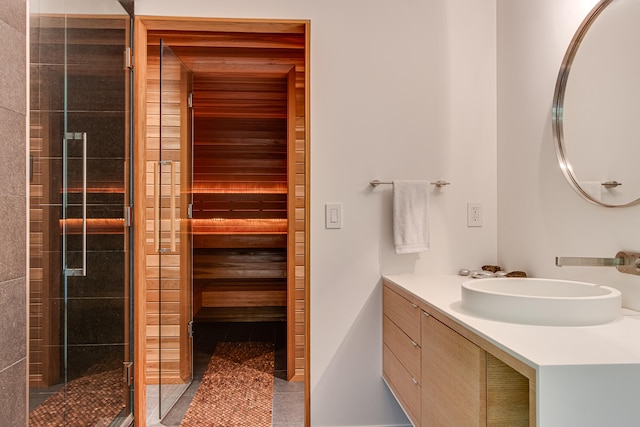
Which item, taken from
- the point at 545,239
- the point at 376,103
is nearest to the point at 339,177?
the point at 376,103

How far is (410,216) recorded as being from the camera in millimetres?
2188

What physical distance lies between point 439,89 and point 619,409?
171cm

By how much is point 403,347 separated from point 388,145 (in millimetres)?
983

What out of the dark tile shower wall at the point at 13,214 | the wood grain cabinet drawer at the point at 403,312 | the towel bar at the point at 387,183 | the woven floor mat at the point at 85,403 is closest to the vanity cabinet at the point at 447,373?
the wood grain cabinet drawer at the point at 403,312

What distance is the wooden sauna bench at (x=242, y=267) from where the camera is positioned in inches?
193

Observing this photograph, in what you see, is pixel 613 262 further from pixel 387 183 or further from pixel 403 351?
pixel 387 183

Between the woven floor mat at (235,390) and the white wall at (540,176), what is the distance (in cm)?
164

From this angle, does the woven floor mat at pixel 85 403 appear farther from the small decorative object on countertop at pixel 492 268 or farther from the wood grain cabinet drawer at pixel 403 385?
the small decorative object on countertop at pixel 492 268

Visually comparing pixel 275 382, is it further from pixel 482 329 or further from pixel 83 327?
pixel 482 329

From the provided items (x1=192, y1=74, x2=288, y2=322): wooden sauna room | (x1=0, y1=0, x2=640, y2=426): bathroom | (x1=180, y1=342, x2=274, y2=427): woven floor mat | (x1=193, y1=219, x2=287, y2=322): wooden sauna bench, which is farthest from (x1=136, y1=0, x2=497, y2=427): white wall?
(x1=193, y1=219, x2=287, y2=322): wooden sauna bench

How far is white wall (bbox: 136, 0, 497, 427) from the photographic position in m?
2.24

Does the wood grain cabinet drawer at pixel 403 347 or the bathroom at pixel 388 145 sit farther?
the bathroom at pixel 388 145

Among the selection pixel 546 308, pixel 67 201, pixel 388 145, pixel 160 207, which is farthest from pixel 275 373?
pixel 546 308

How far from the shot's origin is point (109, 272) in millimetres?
2068
